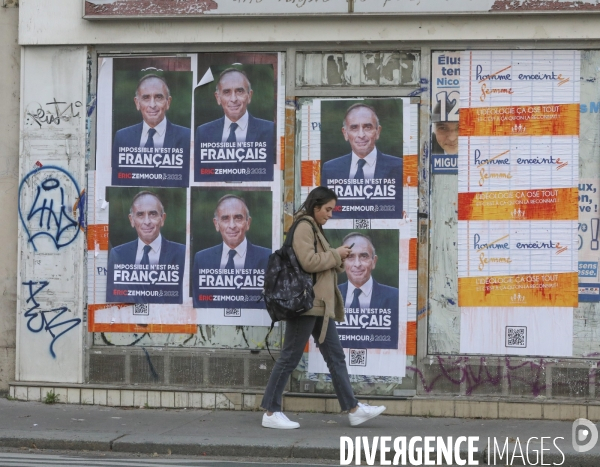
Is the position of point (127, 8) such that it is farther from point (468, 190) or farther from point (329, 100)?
point (468, 190)

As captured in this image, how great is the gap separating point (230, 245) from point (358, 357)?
1.55 m

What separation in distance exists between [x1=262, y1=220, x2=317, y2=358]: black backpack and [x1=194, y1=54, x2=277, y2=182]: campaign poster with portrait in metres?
1.29

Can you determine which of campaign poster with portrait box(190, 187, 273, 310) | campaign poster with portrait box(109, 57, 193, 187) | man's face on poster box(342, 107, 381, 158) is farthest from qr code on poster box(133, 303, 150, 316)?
man's face on poster box(342, 107, 381, 158)

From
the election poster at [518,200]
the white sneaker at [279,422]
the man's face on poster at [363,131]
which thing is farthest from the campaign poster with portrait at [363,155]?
the white sneaker at [279,422]

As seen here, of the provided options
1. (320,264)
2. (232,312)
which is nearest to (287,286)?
(320,264)

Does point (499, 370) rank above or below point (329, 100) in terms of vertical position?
below

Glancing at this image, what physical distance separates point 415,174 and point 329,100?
1025 millimetres

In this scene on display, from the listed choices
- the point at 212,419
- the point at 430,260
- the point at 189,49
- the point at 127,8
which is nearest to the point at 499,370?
the point at 430,260

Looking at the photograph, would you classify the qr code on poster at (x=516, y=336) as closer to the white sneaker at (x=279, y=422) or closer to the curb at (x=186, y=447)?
the curb at (x=186, y=447)

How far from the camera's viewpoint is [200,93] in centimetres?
955

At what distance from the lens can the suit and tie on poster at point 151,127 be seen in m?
9.58

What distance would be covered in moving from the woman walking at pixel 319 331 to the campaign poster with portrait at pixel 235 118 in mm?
1157

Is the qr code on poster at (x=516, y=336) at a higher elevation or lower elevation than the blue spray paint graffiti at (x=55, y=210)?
lower

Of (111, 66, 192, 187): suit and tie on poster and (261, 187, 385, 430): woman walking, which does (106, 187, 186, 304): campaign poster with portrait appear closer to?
(111, 66, 192, 187): suit and tie on poster
